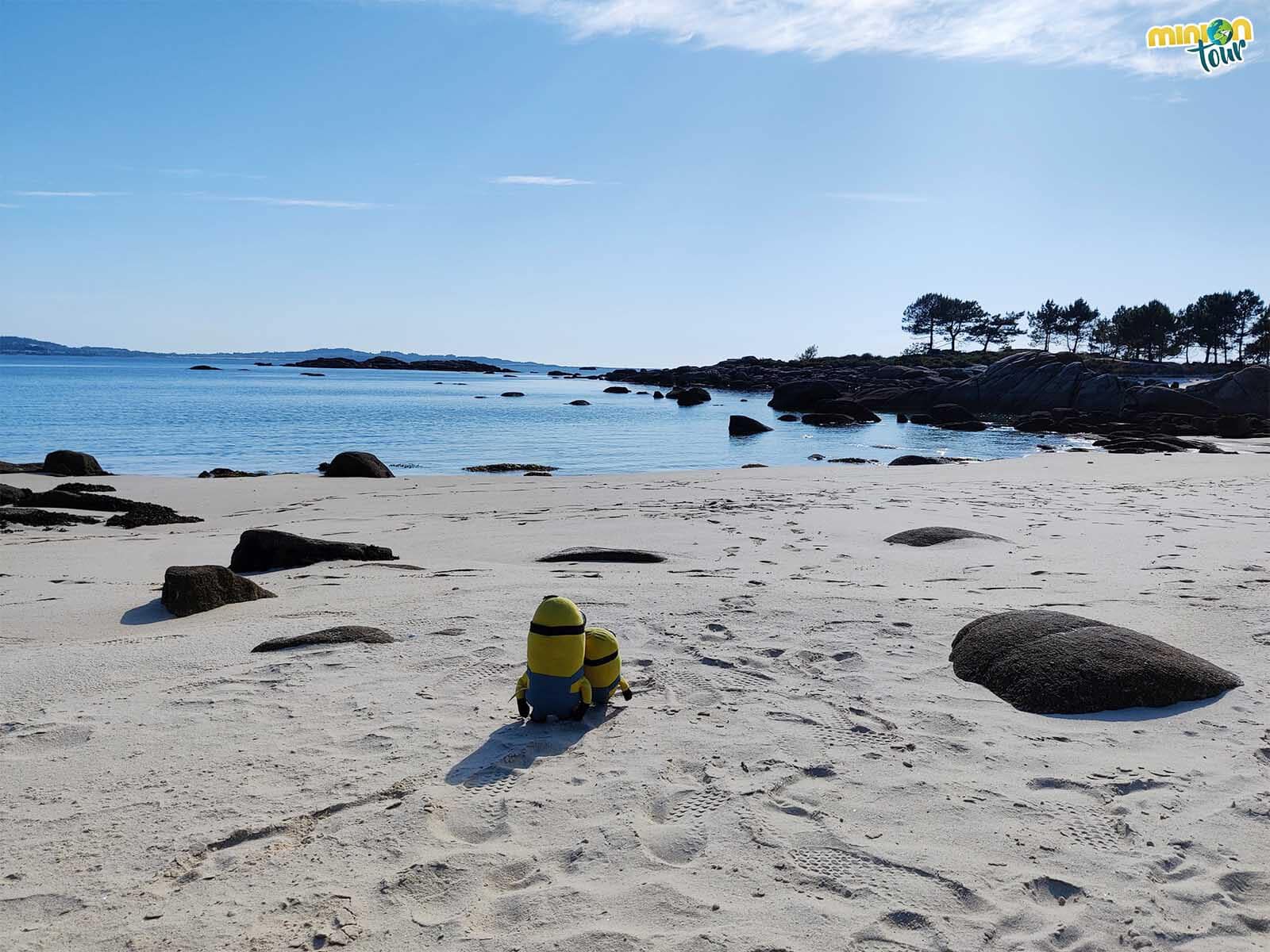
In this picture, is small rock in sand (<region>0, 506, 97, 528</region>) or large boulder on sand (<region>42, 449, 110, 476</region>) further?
large boulder on sand (<region>42, 449, 110, 476</region>)

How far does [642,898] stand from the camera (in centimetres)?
288

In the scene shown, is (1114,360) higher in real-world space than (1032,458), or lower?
higher

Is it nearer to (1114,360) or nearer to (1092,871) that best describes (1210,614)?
(1092,871)

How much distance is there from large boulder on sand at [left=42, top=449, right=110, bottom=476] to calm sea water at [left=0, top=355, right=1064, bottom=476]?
3249mm

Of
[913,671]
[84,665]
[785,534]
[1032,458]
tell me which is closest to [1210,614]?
[913,671]

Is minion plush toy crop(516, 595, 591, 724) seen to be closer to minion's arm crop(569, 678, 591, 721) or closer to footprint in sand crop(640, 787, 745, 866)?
minion's arm crop(569, 678, 591, 721)

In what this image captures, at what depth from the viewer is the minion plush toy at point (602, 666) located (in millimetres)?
4445

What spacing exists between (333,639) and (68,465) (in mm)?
15898

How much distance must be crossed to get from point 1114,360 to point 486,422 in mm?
65200

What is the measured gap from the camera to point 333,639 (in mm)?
5508

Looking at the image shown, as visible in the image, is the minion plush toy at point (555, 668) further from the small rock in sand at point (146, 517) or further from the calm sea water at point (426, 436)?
the calm sea water at point (426, 436)


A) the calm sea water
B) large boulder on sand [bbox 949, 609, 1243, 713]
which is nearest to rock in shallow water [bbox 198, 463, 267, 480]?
the calm sea water

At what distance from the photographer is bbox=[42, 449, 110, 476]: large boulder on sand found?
17.8 metres

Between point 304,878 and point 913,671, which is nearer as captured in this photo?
point 304,878
